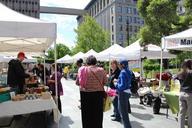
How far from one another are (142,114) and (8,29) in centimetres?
580

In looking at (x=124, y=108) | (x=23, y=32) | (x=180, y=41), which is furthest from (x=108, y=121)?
(x=23, y=32)

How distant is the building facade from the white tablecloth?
110699 mm

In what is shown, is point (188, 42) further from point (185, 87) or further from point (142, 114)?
point (142, 114)

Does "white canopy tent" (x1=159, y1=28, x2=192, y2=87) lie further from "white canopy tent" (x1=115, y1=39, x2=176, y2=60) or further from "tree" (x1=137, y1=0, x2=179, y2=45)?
"tree" (x1=137, y1=0, x2=179, y2=45)

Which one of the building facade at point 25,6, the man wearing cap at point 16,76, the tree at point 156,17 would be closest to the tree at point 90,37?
the tree at point 156,17

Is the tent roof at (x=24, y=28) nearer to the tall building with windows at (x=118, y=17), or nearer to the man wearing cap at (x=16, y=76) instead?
the man wearing cap at (x=16, y=76)

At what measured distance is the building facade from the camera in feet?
378

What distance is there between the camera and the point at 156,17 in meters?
22.5

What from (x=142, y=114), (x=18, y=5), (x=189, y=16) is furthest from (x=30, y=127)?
(x=18, y=5)

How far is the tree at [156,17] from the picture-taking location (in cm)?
2192

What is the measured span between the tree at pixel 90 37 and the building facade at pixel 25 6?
62.4 meters

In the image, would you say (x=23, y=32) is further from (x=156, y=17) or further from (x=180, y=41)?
(x=156, y=17)

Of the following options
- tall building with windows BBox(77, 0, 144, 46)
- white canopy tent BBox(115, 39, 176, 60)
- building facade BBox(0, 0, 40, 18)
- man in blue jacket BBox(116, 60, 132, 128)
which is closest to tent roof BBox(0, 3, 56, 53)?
man in blue jacket BBox(116, 60, 132, 128)

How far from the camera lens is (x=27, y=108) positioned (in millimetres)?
7883
